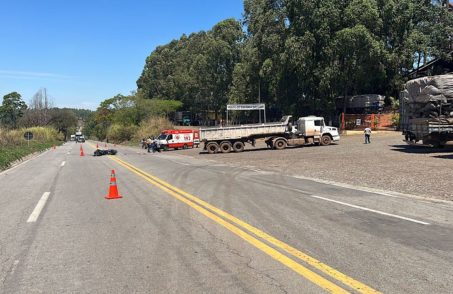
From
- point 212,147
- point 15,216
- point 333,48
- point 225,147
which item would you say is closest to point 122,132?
point 333,48

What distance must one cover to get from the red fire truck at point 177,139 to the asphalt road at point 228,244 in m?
39.5

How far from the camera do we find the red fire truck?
171 ft

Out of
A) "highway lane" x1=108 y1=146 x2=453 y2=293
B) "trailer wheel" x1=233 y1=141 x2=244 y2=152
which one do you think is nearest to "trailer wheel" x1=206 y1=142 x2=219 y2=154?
"trailer wheel" x1=233 y1=141 x2=244 y2=152

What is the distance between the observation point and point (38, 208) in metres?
11.0

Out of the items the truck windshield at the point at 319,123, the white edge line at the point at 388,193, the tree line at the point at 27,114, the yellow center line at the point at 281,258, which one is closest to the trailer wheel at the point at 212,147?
the truck windshield at the point at 319,123

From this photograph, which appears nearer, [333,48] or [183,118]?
[333,48]

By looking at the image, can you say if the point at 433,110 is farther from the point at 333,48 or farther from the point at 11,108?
the point at 11,108

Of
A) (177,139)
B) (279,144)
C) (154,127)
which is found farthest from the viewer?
(154,127)

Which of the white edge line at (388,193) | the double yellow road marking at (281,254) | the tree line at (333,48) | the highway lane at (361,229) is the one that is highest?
the tree line at (333,48)

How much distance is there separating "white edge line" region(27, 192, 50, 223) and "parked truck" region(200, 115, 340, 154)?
25267mm

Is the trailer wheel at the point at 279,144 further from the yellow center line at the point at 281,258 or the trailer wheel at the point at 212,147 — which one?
the yellow center line at the point at 281,258

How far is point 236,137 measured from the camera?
3897cm

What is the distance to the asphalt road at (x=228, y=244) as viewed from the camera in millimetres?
5211

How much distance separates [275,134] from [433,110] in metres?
15.1
